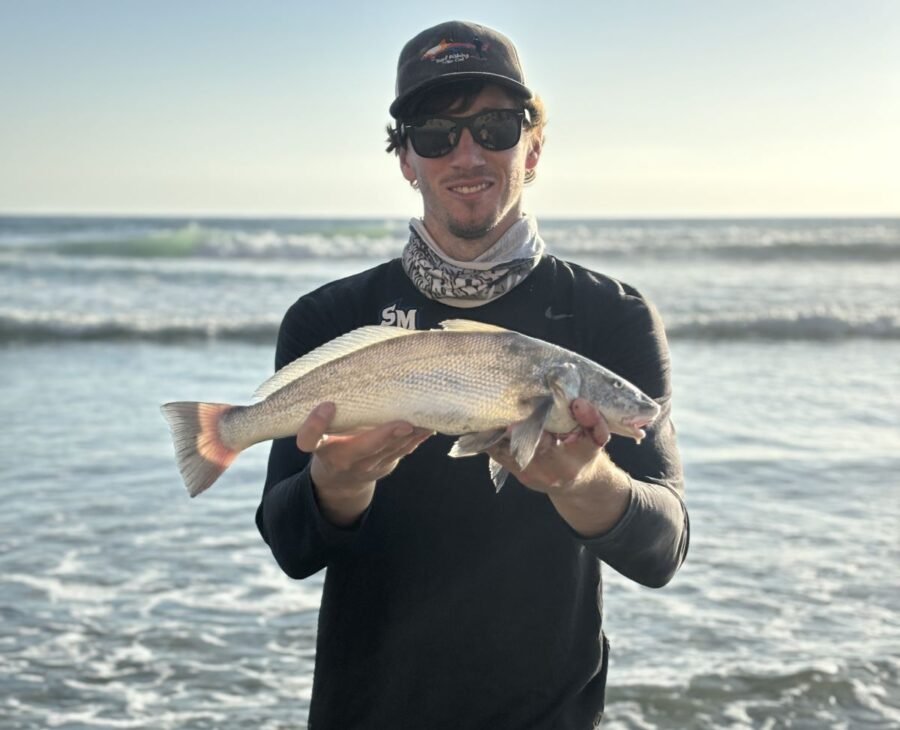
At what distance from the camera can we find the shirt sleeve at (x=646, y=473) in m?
2.70

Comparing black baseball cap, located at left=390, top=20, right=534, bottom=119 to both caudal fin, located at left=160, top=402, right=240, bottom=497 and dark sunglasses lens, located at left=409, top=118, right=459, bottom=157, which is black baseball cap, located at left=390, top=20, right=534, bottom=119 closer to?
dark sunglasses lens, located at left=409, top=118, right=459, bottom=157

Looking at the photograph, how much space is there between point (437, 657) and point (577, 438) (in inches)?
28.5

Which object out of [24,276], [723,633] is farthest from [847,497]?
[24,276]

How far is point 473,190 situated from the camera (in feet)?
10.3

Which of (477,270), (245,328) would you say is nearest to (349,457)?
(477,270)

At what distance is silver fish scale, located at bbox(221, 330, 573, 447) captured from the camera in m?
2.78

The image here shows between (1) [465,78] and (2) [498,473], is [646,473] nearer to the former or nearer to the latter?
(2) [498,473]

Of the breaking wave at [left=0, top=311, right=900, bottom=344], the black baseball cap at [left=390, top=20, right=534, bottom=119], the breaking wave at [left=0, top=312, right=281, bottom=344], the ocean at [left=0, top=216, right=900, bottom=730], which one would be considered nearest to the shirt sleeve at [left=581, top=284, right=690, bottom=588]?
the black baseball cap at [left=390, top=20, right=534, bottom=119]

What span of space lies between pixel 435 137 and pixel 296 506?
1185 mm

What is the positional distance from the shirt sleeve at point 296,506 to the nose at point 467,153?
62cm

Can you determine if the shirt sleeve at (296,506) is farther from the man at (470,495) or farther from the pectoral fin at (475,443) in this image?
the pectoral fin at (475,443)

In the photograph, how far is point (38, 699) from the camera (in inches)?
207

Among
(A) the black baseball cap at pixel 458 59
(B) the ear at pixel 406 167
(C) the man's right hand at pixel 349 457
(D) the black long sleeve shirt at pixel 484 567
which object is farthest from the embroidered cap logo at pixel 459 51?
(C) the man's right hand at pixel 349 457

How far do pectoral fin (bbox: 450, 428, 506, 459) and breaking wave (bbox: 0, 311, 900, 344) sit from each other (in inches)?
571
